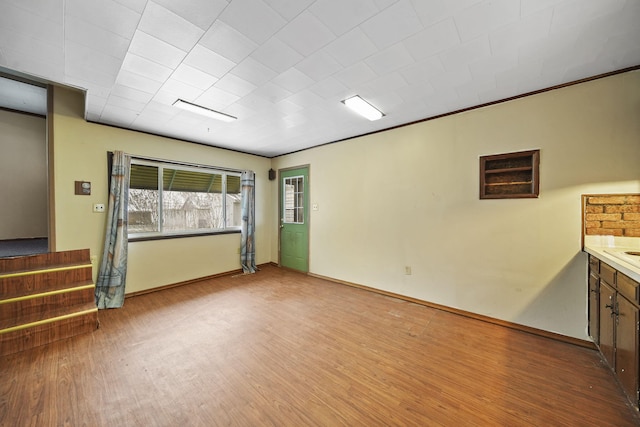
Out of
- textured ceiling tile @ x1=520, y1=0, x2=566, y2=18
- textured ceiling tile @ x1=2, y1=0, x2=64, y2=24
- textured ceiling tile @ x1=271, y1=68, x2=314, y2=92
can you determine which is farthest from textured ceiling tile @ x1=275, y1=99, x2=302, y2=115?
textured ceiling tile @ x1=520, y1=0, x2=566, y2=18

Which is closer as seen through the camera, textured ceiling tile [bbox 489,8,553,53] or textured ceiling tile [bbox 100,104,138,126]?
textured ceiling tile [bbox 489,8,553,53]

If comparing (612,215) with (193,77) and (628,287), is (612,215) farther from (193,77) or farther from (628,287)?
(193,77)

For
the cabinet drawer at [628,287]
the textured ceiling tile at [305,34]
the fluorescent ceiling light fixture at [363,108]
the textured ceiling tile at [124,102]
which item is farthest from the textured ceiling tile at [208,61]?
the cabinet drawer at [628,287]

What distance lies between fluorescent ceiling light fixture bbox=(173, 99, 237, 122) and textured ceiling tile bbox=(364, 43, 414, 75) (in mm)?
1978

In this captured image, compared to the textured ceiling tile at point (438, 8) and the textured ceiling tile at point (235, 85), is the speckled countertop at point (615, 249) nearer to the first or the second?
the textured ceiling tile at point (438, 8)

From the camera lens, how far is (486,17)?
1.50m

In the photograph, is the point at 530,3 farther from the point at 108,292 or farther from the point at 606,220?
the point at 108,292

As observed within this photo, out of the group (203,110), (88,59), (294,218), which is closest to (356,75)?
(203,110)

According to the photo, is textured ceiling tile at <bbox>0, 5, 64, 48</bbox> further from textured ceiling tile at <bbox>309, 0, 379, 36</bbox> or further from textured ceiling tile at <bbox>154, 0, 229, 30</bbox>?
textured ceiling tile at <bbox>309, 0, 379, 36</bbox>

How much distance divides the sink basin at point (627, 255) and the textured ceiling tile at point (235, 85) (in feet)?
10.9

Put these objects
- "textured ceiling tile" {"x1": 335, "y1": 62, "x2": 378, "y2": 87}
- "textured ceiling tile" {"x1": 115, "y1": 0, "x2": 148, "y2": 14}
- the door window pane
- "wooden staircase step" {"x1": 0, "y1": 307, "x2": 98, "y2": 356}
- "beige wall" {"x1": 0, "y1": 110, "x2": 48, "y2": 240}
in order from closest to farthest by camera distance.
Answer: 1. "textured ceiling tile" {"x1": 115, "y1": 0, "x2": 148, "y2": 14}
2. "textured ceiling tile" {"x1": 335, "y1": 62, "x2": 378, "y2": 87}
3. "wooden staircase step" {"x1": 0, "y1": 307, "x2": 98, "y2": 356}
4. "beige wall" {"x1": 0, "y1": 110, "x2": 48, "y2": 240}
5. the door window pane

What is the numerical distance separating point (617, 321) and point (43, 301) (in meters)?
5.24

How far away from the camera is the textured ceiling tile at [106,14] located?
1.38 meters

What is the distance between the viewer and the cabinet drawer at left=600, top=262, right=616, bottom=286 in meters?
1.71
